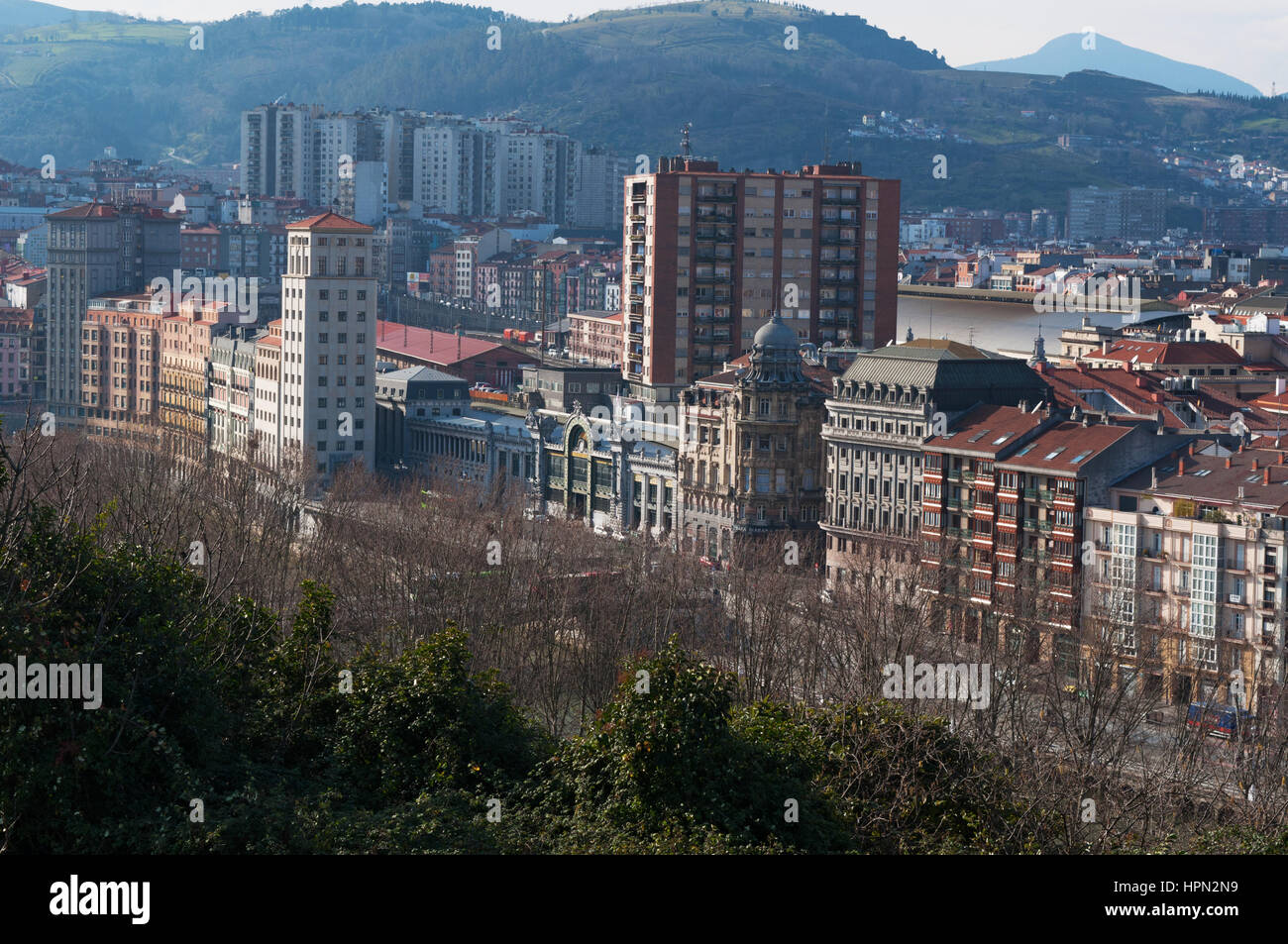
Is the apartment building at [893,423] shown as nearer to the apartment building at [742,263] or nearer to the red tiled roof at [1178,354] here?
the red tiled roof at [1178,354]

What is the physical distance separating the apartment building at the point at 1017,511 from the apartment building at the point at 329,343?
133 ft

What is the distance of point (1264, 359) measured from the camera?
328 feet

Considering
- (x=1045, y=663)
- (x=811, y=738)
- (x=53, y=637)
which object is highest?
(x=53, y=637)

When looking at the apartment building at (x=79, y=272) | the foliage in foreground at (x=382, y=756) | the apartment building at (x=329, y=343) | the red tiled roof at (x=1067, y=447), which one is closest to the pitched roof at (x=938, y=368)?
the red tiled roof at (x=1067, y=447)

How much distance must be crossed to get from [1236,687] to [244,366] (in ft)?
228

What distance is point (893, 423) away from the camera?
73062 millimetres

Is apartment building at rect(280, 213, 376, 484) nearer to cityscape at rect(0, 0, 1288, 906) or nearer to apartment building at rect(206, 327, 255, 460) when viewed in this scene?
cityscape at rect(0, 0, 1288, 906)

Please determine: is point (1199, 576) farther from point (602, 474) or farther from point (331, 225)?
point (331, 225)

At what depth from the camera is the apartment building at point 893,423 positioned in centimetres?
7131

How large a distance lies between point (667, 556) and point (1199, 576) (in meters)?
16.4

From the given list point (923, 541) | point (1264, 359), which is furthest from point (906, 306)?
point (923, 541)

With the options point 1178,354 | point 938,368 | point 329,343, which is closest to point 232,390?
point 329,343

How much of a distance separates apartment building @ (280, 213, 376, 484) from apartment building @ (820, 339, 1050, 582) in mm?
32814
